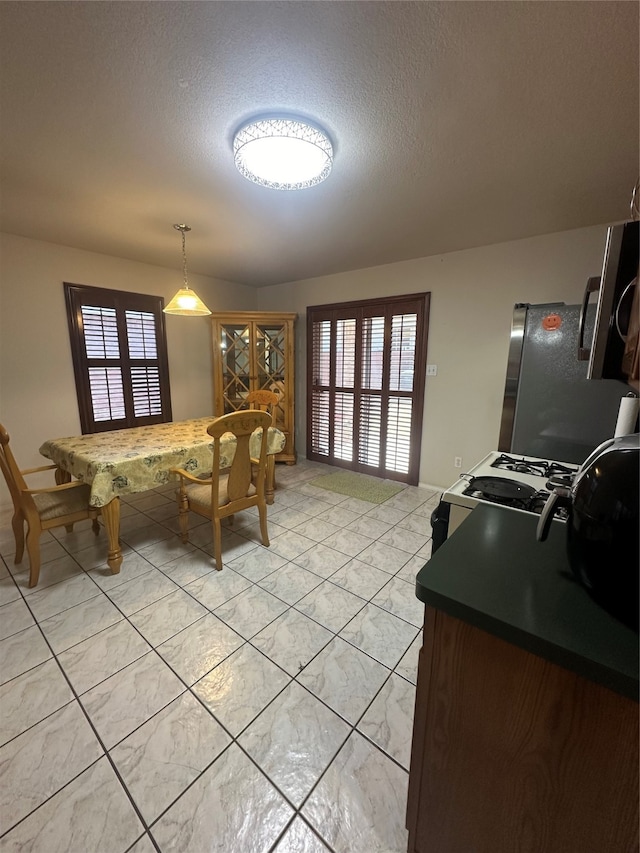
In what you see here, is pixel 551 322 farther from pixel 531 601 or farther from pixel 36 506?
pixel 36 506

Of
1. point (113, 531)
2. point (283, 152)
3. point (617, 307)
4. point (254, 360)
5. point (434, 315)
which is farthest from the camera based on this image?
point (254, 360)

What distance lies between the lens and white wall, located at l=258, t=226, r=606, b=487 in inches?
104

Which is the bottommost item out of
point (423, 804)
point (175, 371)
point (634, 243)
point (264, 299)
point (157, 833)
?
point (157, 833)

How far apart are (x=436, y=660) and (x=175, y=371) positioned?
4039 mm

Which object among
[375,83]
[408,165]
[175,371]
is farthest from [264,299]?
[375,83]

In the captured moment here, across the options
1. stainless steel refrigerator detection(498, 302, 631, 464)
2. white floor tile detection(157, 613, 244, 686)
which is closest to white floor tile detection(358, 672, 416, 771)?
white floor tile detection(157, 613, 244, 686)

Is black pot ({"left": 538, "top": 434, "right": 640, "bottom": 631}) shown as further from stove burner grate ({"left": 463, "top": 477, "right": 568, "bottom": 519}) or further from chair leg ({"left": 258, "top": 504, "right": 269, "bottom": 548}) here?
chair leg ({"left": 258, "top": 504, "right": 269, "bottom": 548})

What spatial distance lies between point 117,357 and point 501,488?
12.3 ft

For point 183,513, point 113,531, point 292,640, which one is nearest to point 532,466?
point 292,640

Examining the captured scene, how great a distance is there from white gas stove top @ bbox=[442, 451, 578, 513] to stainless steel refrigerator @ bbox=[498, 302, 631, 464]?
0.13m

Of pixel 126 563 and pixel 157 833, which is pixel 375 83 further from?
pixel 126 563

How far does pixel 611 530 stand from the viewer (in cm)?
63

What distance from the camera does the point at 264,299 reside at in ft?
15.9

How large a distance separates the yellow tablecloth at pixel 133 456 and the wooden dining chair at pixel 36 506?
0.15 meters
